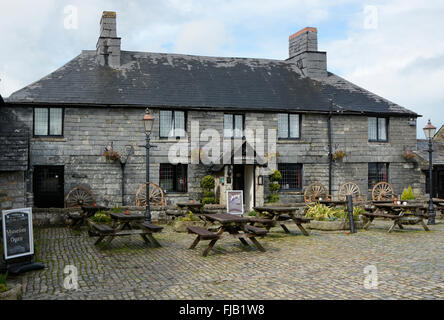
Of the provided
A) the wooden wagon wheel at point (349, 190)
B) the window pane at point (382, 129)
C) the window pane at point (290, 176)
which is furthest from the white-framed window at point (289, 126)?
the window pane at point (382, 129)

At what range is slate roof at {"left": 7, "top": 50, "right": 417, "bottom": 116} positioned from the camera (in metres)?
18.8

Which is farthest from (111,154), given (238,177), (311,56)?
(311,56)

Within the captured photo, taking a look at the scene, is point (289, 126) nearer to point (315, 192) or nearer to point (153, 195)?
point (315, 192)

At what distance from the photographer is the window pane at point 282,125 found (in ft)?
67.5

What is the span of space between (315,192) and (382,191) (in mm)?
3552

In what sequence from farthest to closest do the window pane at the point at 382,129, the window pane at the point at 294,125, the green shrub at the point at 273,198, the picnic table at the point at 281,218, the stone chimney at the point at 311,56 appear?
the stone chimney at the point at 311,56 < the window pane at the point at 382,129 < the window pane at the point at 294,125 < the green shrub at the point at 273,198 < the picnic table at the point at 281,218

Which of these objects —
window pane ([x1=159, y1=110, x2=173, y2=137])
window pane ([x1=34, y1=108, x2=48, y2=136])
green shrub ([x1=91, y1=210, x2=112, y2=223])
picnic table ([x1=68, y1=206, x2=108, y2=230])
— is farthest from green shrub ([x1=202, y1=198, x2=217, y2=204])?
window pane ([x1=34, y1=108, x2=48, y2=136])

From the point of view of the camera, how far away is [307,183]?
67.8ft

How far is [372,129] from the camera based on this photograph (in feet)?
71.4

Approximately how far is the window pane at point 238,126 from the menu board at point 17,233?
12.6m

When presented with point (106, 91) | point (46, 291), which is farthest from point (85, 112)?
point (46, 291)

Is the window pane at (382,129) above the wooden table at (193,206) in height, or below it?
above

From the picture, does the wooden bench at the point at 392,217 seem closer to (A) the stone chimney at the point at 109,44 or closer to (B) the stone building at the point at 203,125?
(B) the stone building at the point at 203,125

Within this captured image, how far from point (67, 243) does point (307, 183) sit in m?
12.4
